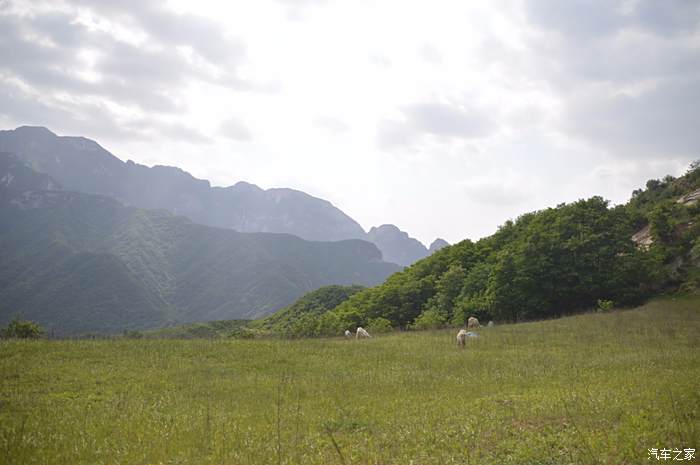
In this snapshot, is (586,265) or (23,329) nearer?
(23,329)

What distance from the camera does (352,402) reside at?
53.4 ft

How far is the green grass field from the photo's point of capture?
10.3 metres

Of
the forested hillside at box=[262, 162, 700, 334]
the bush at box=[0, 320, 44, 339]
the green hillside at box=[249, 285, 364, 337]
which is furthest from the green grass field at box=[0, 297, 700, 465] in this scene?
the green hillside at box=[249, 285, 364, 337]

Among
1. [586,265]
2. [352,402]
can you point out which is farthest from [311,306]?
[352,402]

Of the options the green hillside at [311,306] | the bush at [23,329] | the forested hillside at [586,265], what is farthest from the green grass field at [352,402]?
the green hillside at [311,306]

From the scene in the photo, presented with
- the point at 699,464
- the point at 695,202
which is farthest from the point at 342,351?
the point at 695,202

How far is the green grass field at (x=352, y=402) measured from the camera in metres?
10.3

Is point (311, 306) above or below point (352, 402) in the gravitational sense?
below

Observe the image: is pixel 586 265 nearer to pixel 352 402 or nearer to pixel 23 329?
pixel 352 402

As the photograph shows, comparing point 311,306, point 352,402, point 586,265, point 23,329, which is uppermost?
point 586,265

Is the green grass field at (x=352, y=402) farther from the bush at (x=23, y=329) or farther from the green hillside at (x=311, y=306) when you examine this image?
the green hillside at (x=311, y=306)

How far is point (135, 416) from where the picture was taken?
14.3m

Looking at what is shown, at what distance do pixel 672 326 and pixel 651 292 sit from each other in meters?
21.5

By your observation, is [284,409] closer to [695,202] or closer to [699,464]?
[699,464]
